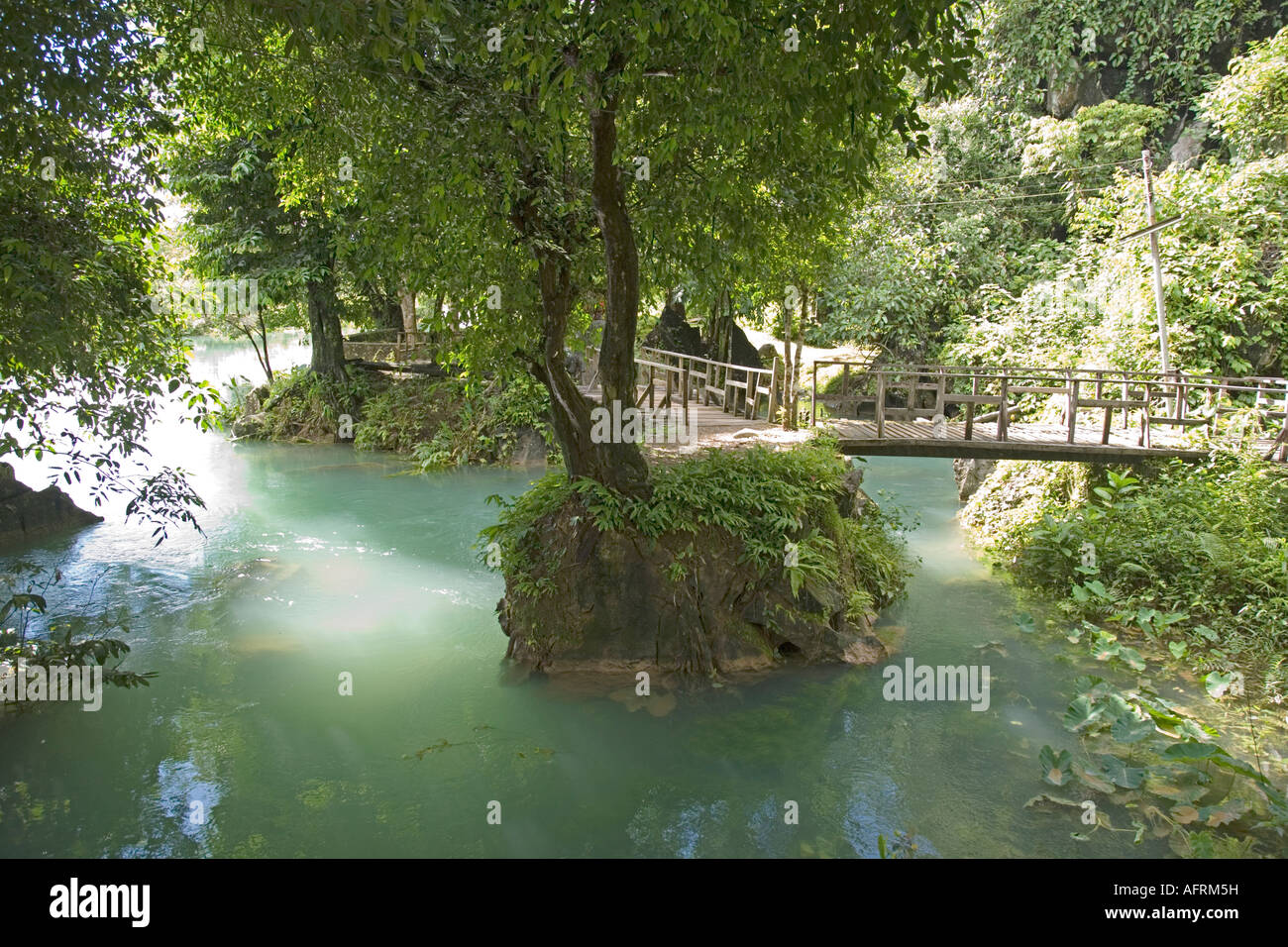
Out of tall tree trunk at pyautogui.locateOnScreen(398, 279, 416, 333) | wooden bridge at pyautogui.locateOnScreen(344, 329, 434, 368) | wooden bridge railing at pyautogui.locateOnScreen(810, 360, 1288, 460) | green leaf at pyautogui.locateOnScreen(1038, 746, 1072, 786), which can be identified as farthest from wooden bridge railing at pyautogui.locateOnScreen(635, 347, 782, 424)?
tall tree trunk at pyautogui.locateOnScreen(398, 279, 416, 333)

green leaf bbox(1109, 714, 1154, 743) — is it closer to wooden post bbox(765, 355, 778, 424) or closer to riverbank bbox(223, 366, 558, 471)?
wooden post bbox(765, 355, 778, 424)

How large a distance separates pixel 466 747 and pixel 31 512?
1184 cm

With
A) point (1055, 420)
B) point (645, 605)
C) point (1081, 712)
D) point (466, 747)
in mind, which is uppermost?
point (1055, 420)

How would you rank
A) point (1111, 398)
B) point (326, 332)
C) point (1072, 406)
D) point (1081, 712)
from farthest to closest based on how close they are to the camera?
point (326, 332) → point (1111, 398) → point (1072, 406) → point (1081, 712)

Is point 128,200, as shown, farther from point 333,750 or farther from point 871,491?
point 871,491

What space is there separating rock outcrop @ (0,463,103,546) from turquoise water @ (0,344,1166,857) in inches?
122

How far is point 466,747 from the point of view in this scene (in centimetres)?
817

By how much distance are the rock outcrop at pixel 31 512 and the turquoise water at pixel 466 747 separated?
3.10m

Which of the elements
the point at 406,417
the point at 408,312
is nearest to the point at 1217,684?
the point at 406,417

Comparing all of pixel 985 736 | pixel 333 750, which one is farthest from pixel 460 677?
pixel 985 736

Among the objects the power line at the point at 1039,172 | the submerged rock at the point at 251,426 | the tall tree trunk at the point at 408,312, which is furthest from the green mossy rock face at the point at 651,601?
the power line at the point at 1039,172

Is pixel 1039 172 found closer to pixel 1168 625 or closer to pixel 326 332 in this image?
pixel 1168 625

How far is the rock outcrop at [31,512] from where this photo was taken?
48.6ft

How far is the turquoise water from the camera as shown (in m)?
6.84
